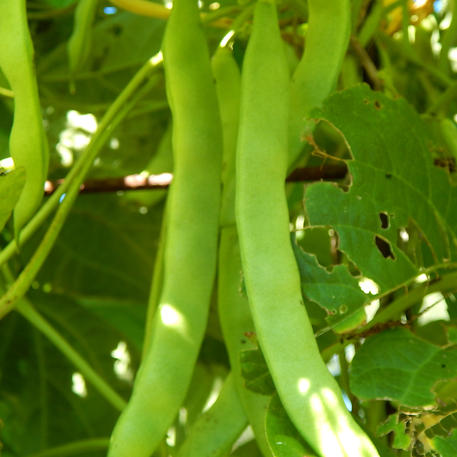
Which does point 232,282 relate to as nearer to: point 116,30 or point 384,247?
point 384,247

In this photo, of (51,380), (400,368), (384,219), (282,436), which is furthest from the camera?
(51,380)

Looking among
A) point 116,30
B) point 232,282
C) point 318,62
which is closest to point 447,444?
point 232,282

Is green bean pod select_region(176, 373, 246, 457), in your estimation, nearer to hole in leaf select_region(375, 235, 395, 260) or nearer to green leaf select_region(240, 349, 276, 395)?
green leaf select_region(240, 349, 276, 395)

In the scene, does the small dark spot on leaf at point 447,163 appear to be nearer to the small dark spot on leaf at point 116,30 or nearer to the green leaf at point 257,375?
the green leaf at point 257,375

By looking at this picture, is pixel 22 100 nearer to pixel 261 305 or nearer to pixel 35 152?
pixel 35 152

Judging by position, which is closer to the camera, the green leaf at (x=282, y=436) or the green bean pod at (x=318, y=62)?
the green leaf at (x=282, y=436)

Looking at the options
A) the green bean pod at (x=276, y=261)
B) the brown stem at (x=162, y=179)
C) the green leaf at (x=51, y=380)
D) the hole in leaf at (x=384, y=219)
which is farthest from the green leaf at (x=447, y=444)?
the green leaf at (x=51, y=380)

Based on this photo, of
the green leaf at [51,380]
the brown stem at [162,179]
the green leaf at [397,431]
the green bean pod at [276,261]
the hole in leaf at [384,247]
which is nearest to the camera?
the green bean pod at [276,261]
